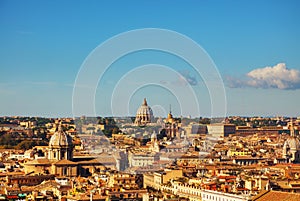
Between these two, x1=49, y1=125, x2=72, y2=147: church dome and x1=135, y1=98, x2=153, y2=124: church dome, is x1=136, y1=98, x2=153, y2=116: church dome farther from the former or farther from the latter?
x1=49, y1=125, x2=72, y2=147: church dome

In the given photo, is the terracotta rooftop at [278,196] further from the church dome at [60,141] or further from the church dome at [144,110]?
the church dome at [144,110]

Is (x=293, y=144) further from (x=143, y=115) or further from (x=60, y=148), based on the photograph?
(x=143, y=115)

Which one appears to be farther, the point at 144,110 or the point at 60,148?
the point at 144,110

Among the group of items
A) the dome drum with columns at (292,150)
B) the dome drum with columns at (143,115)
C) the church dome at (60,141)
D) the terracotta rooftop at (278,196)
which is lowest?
the terracotta rooftop at (278,196)

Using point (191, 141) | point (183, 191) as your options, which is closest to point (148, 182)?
point (183, 191)

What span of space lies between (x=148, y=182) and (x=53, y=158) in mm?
12424

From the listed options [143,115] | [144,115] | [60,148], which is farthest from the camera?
[144,115]

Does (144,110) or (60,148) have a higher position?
(144,110)

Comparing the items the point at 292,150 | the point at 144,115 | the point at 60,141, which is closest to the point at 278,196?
the point at 60,141

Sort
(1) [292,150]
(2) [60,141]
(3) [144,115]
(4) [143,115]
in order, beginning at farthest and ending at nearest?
(3) [144,115] → (4) [143,115] → (1) [292,150] → (2) [60,141]

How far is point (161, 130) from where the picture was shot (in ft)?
233

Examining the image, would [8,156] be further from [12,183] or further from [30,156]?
[12,183]

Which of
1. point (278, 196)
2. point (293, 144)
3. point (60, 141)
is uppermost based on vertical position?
point (60, 141)

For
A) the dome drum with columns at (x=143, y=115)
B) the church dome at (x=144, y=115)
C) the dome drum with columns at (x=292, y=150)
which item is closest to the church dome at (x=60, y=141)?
the dome drum with columns at (x=292, y=150)
